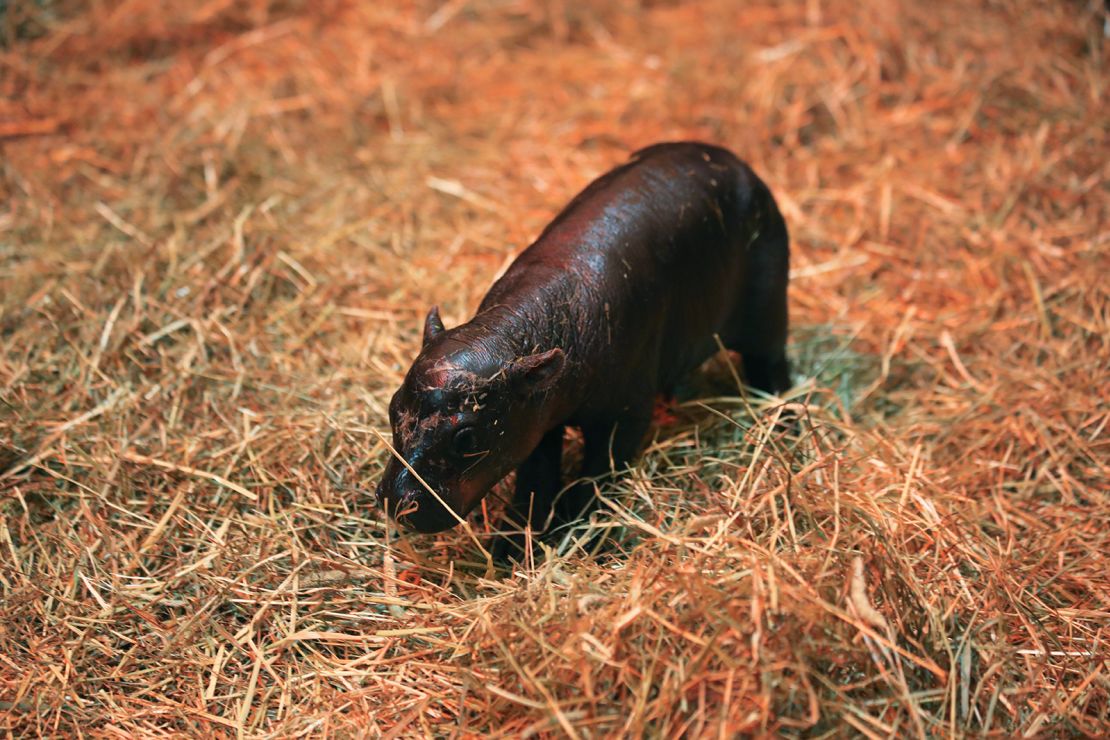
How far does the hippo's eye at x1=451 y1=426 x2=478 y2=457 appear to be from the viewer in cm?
328

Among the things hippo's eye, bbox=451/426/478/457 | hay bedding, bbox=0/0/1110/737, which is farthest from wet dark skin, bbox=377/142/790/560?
hay bedding, bbox=0/0/1110/737

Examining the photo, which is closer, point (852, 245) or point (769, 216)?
point (769, 216)

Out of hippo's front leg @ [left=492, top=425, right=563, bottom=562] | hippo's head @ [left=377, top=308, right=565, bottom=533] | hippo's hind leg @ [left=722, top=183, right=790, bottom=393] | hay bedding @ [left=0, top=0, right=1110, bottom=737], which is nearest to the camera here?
hay bedding @ [left=0, top=0, right=1110, bottom=737]

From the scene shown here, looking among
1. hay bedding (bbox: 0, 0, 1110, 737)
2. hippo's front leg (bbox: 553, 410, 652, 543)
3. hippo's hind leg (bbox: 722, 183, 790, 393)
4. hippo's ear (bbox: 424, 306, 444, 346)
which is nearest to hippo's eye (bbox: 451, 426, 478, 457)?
hippo's ear (bbox: 424, 306, 444, 346)

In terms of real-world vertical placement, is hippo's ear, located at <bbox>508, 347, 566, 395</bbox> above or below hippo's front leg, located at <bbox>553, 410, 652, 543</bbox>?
above

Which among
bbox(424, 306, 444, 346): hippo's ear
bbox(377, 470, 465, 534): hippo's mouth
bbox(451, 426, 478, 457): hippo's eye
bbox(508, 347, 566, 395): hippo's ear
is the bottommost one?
bbox(377, 470, 465, 534): hippo's mouth

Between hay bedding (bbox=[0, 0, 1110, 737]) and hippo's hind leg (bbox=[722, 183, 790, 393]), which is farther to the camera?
hippo's hind leg (bbox=[722, 183, 790, 393])

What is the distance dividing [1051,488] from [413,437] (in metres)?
2.58

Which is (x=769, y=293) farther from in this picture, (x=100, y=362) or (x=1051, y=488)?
(x=100, y=362)

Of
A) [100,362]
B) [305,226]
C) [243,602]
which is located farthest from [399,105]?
[243,602]

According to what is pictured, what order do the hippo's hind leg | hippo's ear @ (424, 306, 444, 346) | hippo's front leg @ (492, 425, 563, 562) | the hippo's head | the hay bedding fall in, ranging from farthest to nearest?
the hippo's hind leg → hippo's front leg @ (492, 425, 563, 562) → hippo's ear @ (424, 306, 444, 346) → the hippo's head → the hay bedding

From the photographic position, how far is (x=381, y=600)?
3467 millimetres

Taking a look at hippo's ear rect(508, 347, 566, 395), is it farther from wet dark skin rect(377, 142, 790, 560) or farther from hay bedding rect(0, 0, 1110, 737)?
hay bedding rect(0, 0, 1110, 737)

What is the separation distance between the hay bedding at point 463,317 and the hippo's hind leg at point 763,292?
314mm
